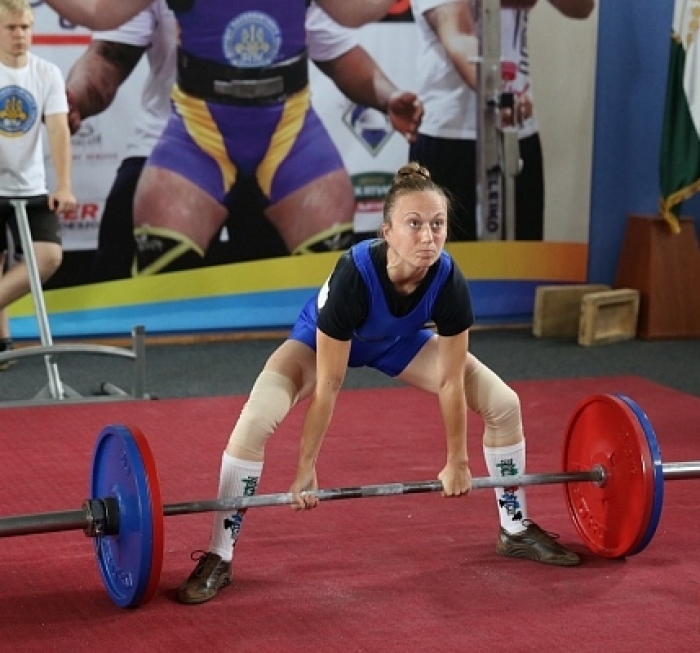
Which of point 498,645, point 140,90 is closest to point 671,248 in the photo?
point 140,90

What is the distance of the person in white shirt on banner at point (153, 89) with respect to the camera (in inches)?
247

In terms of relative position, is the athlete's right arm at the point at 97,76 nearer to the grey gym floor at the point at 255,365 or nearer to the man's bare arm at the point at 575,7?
the grey gym floor at the point at 255,365

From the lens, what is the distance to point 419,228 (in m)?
3.03

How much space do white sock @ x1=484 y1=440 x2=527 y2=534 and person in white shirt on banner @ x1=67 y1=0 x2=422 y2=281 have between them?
3.39 meters

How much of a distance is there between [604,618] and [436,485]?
1.59 ft

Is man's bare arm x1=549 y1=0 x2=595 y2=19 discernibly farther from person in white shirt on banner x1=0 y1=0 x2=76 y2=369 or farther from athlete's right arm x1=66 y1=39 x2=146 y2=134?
person in white shirt on banner x1=0 y1=0 x2=76 y2=369

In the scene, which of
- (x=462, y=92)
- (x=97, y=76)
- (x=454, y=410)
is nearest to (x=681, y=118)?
(x=462, y=92)

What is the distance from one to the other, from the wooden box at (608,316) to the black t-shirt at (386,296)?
365 cm

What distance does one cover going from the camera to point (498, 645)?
9.35 feet

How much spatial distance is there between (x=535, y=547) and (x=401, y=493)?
0.47m


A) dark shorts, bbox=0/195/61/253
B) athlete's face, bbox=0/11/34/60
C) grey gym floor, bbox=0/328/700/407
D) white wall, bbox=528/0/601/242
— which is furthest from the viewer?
white wall, bbox=528/0/601/242

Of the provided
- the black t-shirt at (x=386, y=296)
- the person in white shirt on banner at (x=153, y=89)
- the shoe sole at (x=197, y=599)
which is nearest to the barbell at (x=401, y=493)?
the shoe sole at (x=197, y=599)

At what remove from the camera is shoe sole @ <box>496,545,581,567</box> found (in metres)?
3.38

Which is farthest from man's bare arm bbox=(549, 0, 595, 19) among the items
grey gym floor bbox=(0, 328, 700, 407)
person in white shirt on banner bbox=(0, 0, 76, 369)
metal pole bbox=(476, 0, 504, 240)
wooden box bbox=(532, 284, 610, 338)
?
person in white shirt on banner bbox=(0, 0, 76, 369)
